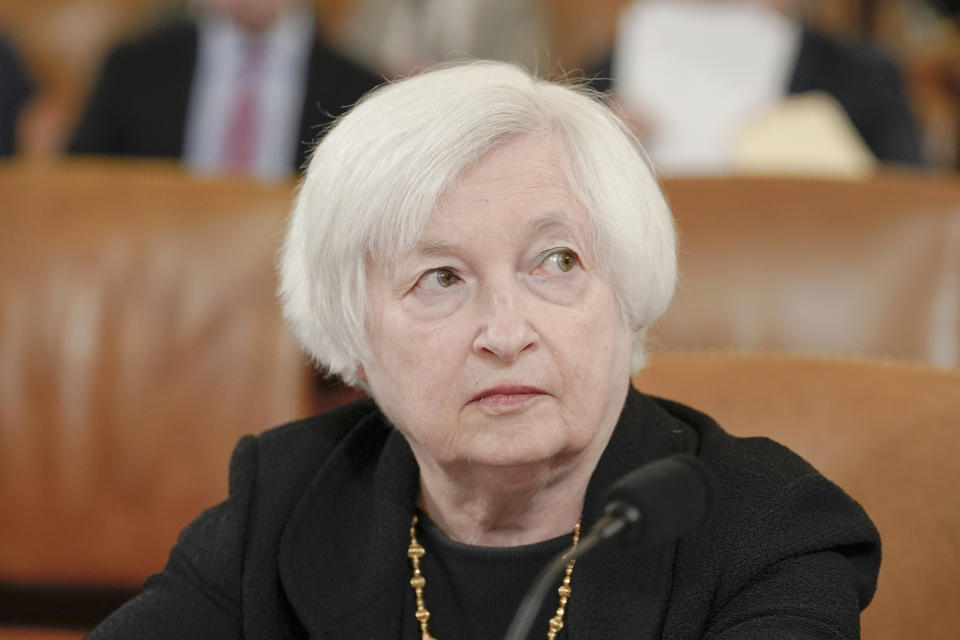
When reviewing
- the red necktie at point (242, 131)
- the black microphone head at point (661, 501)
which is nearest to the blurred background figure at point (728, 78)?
the red necktie at point (242, 131)

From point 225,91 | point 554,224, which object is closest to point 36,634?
point 554,224

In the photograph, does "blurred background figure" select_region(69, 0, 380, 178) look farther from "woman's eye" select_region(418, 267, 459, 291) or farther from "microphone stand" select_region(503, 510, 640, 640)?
"microphone stand" select_region(503, 510, 640, 640)

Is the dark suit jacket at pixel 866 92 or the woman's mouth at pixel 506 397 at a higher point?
the dark suit jacket at pixel 866 92

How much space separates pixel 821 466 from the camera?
4.60 ft

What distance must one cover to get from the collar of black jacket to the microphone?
247mm

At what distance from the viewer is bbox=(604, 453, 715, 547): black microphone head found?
0.87m

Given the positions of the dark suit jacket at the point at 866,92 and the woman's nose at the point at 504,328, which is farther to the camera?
the dark suit jacket at the point at 866,92

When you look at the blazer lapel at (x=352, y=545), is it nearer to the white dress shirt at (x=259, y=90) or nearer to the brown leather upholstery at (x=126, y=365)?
the brown leather upholstery at (x=126, y=365)

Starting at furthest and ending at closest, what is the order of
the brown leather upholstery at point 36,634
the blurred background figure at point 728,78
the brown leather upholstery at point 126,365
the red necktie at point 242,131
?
the red necktie at point 242,131 → the blurred background figure at point 728,78 → the brown leather upholstery at point 126,365 → the brown leather upholstery at point 36,634

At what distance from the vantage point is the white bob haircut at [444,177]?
1.11m

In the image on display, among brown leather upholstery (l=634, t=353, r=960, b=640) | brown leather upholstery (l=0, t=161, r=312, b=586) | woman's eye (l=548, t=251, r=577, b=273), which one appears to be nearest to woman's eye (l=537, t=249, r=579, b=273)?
woman's eye (l=548, t=251, r=577, b=273)

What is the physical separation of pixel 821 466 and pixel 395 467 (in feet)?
1.64

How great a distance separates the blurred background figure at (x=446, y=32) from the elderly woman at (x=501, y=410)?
9.03 feet

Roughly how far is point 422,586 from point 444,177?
447 mm
